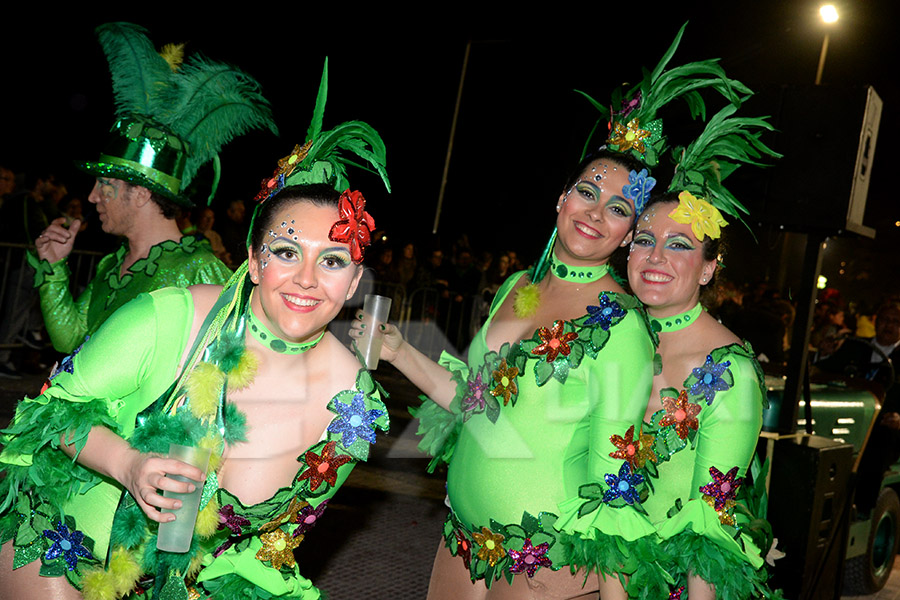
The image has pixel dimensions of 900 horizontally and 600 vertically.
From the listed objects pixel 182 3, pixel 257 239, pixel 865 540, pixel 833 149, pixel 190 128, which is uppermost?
pixel 182 3

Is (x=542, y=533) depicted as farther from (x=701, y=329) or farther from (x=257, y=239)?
(x=257, y=239)

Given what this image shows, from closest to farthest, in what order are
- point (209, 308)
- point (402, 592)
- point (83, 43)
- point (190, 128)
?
point (209, 308)
point (190, 128)
point (402, 592)
point (83, 43)

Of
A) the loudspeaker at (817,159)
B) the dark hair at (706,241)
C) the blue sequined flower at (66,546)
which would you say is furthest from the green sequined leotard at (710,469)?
the loudspeaker at (817,159)

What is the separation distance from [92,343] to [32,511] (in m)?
0.47

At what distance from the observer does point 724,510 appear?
2.50 metres

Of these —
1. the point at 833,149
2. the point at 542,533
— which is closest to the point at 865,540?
the point at 833,149

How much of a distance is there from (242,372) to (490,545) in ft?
3.12

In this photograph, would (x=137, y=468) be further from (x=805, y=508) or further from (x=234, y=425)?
(x=805, y=508)

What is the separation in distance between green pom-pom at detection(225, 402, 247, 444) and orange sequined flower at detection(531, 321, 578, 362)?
898mm

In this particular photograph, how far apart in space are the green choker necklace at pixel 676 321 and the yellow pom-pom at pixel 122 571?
71.2 inches

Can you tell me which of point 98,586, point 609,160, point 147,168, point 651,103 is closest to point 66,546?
point 98,586

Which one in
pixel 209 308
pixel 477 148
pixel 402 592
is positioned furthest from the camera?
pixel 477 148

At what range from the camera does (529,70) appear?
1855cm

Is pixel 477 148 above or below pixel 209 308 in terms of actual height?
above
